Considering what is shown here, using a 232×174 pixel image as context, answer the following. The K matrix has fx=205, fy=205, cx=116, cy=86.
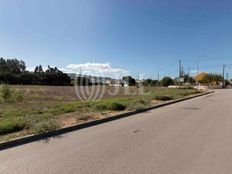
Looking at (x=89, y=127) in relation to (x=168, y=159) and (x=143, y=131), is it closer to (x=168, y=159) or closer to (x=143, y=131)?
(x=143, y=131)

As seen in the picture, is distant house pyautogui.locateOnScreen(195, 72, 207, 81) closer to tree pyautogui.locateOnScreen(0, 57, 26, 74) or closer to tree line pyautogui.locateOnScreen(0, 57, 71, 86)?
tree line pyautogui.locateOnScreen(0, 57, 71, 86)

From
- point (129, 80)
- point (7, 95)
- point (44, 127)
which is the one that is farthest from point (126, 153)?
point (129, 80)

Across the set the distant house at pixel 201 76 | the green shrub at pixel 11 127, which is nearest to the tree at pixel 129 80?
the distant house at pixel 201 76

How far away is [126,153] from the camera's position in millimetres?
4547

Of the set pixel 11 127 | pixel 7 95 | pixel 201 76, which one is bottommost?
pixel 11 127

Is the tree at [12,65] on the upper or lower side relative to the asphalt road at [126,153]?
upper

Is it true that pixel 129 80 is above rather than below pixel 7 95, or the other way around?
above

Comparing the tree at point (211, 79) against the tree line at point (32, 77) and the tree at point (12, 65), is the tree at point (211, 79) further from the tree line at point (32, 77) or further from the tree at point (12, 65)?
the tree at point (12, 65)

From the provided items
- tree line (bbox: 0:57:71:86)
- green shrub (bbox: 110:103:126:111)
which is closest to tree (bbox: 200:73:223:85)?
tree line (bbox: 0:57:71:86)

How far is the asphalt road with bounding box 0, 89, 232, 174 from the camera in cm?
376

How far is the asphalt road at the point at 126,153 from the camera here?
3756 millimetres

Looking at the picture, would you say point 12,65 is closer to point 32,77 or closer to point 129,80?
point 32,77

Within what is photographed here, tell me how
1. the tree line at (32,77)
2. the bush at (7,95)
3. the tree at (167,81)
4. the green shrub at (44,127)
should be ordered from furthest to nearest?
the tree at (167,81), the tree line at (32,77), the bush at (7,95), the green shrub at (44,127)

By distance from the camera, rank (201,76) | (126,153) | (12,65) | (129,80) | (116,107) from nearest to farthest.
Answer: (126,153), (116,107), (201,76), (129,80), (12,65)
